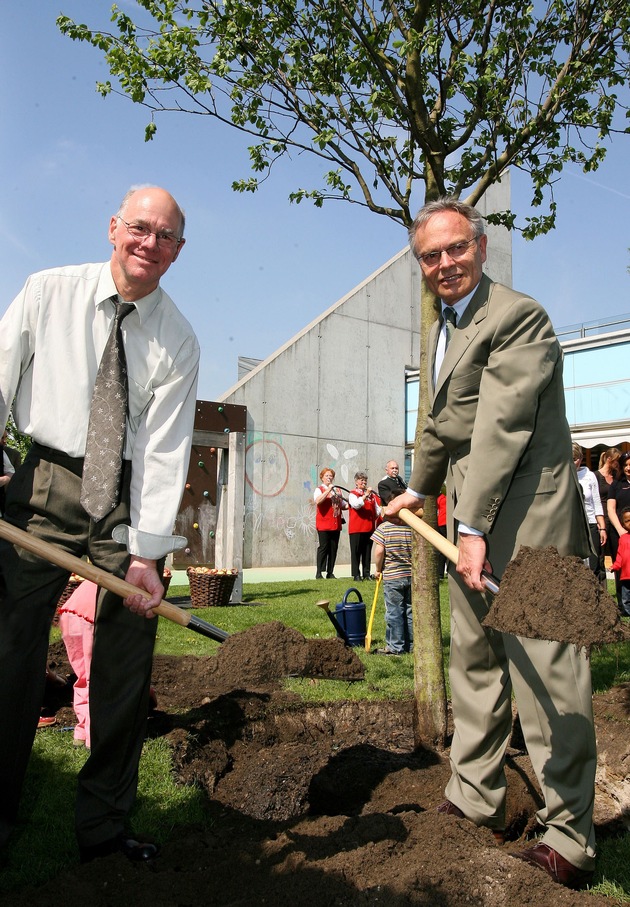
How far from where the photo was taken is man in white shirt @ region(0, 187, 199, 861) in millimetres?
2766

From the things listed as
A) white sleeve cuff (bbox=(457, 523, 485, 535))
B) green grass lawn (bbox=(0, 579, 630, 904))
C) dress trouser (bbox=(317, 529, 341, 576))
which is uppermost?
white sleeve cuff (bbox=(457, 523, 485, 535))

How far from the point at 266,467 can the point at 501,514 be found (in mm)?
16626

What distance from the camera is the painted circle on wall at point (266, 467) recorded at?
753 inches

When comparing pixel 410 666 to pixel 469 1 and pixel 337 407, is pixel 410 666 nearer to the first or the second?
pixel 469 1

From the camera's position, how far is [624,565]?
344 inches

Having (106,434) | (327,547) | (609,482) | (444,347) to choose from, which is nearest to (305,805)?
(106,434)

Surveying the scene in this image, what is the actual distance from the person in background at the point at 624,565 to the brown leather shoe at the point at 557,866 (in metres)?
6.42

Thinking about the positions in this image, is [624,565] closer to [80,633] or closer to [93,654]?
[80,633]

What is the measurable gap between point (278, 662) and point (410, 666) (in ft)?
4.21

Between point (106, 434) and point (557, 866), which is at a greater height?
point (106, 434)

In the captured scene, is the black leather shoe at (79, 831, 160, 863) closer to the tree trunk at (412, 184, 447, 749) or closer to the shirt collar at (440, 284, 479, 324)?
the tree trunk at (412, 184, 447, 749)

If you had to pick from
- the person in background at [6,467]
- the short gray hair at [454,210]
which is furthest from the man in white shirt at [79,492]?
the person in background at [6,467]

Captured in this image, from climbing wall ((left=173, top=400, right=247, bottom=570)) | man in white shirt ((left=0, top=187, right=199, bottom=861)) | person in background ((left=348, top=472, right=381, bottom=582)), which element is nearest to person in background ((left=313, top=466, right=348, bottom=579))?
person in background ((left=348, top=472, right=381, bottom=582))

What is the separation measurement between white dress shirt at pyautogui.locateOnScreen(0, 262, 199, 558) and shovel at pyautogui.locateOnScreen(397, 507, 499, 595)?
0.96 metres
